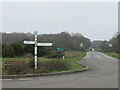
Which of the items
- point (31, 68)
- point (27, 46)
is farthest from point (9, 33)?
point (31, 68)

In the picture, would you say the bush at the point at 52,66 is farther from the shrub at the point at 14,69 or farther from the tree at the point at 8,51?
the tree at the point at 8,51

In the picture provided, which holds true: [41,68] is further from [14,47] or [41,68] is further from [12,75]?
[14,47]

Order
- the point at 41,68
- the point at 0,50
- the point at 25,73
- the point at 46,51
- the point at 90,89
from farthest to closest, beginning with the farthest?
1. the point at 46,51
2. the point at 0,50
3. the point at 41,68
4. the point at 25,73
5. the point at 90,89

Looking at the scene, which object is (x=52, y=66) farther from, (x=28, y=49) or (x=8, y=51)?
(x=28, y=49)

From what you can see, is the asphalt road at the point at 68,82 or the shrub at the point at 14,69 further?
the shrub at the point at 14,69

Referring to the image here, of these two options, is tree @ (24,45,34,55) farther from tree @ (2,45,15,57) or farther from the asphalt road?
the asphalt road

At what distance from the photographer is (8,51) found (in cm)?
2467

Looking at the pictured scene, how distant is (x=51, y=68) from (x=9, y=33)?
104 feet

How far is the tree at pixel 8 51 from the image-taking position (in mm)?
24561

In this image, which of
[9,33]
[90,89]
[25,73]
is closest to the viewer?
[90,89]

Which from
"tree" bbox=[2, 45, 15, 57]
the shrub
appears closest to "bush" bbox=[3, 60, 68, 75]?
the shrub

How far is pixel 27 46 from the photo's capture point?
87.8 feet

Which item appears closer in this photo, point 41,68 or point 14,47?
point 41,68

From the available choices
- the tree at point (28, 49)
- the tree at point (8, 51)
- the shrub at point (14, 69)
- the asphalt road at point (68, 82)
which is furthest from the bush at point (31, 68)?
the tree at point (28, 49)
